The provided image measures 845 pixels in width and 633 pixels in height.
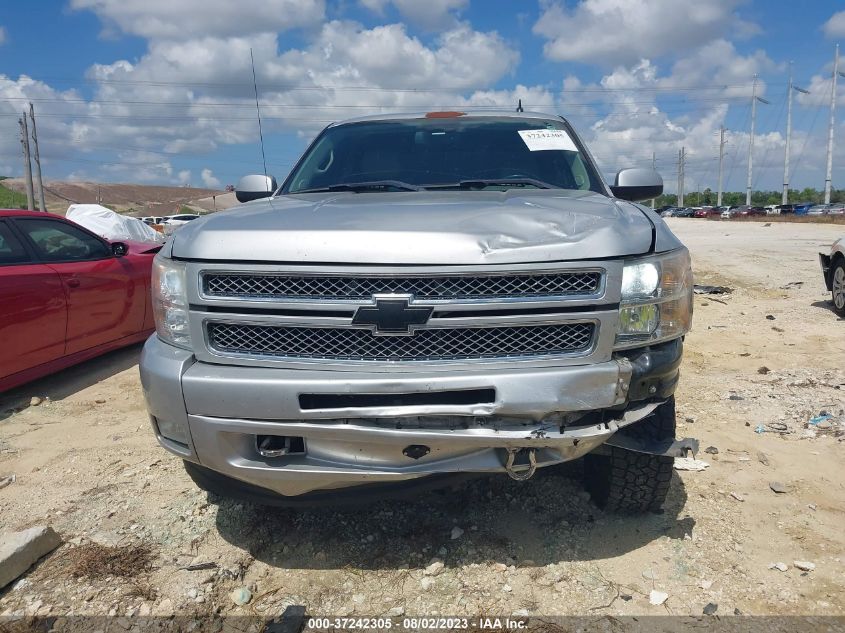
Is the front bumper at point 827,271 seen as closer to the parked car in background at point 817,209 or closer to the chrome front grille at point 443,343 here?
the chrome front grille at point 443,343

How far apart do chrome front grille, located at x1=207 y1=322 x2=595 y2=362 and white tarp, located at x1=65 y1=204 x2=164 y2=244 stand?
438 inches

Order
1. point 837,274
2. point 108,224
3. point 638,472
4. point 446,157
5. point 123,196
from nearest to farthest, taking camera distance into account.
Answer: point 638,472
point 446,157
point 837,274
point 108,224
point 123,196

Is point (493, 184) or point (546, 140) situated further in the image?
point (546, 140)

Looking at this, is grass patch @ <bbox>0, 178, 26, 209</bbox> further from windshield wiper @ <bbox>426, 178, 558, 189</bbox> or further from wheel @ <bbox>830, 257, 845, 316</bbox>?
windshield wiper @ <bbox>426, 178, 558, 189</bbox>

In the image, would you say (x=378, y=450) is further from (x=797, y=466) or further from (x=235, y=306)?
(x=797, y=466)

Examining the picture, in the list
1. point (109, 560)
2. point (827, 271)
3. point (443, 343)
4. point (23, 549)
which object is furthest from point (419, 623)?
point (827, 271)

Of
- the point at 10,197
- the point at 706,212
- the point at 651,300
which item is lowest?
the point at 706,212


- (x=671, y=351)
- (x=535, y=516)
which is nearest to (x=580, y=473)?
(x=535, y=516)

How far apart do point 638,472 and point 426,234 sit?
1.44m

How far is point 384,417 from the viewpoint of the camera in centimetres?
212

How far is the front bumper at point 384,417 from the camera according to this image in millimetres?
2102

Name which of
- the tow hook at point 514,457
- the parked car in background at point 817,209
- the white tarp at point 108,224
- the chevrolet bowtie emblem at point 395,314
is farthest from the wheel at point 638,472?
the parked car in background at point 817,209

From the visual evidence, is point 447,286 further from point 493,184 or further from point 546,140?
point 546,140

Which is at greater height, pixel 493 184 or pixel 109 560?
pixel 493 184
